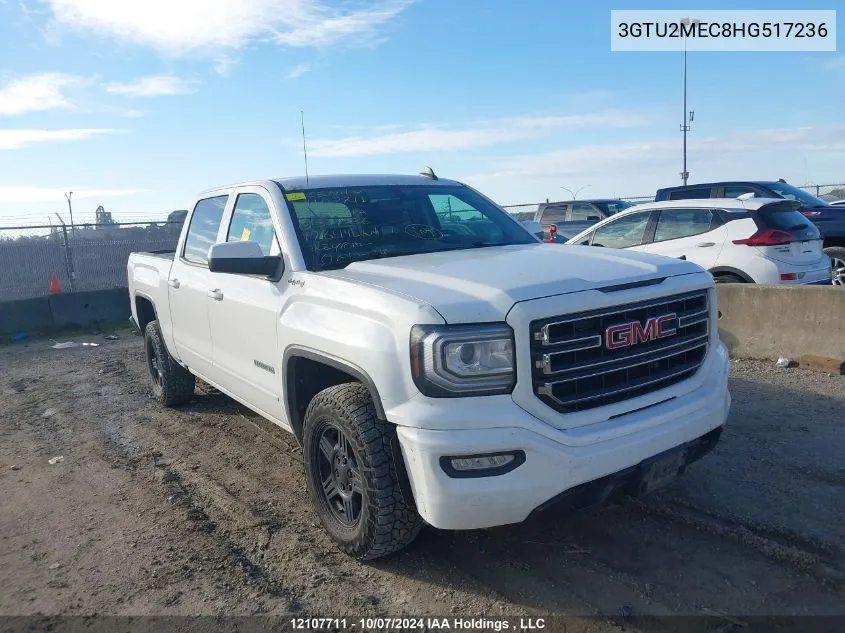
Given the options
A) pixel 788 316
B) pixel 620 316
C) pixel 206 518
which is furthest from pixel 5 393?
pixel 788 316

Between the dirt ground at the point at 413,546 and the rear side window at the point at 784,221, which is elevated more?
the rear side window at the point at 784,221

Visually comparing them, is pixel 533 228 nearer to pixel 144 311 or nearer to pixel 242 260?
pixel 242 260

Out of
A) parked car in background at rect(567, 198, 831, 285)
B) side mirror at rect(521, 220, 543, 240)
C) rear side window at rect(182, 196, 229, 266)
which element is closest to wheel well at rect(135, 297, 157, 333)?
rear side window at rect(182, 196, 229, 266)

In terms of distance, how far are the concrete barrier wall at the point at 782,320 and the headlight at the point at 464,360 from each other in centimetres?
521

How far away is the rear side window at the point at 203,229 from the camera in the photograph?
209 inches

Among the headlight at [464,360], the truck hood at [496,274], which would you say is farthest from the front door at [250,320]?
the headlight at [464,360]

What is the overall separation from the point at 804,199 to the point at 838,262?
4.94 feet

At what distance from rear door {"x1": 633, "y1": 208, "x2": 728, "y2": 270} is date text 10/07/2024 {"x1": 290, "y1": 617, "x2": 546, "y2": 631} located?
6.16 metres

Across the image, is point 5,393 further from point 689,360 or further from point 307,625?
point 689,360

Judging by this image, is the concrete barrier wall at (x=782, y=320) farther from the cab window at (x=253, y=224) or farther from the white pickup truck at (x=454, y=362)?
the cab window at (x=253, y=224)

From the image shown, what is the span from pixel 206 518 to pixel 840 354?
5820 millimetres

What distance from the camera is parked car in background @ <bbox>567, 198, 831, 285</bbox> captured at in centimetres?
806

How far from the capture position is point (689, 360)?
12.0 ft

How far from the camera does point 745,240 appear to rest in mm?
8211
